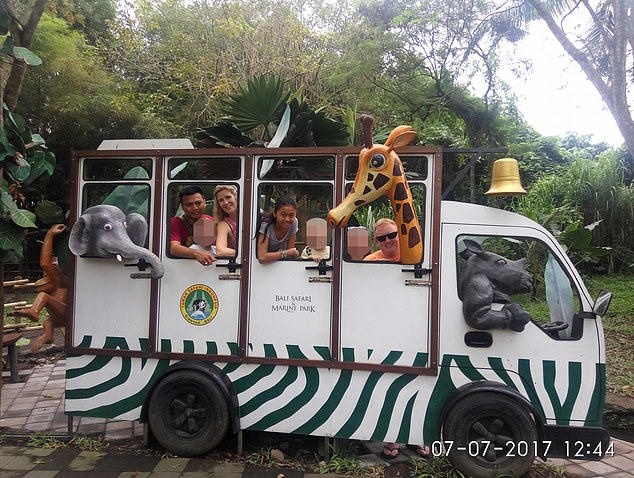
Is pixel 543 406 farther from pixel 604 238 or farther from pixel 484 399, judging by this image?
pixel 604 238

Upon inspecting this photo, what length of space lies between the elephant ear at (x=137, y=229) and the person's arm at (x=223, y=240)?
0.63m

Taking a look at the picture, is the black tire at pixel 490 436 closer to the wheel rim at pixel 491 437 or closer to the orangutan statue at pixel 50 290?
the wheel rim at pixel 491 437

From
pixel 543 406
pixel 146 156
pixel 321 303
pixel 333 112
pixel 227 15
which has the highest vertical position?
pixel 227 15

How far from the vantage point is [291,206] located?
407 cm

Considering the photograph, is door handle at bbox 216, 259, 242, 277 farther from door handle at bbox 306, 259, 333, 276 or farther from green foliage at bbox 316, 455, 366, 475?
green foliage at bbox 316, 455, 366, 475

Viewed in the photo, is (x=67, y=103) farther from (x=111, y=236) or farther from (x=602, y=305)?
(x=602, y=305)

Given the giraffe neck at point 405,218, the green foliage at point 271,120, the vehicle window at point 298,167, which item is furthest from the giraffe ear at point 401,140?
the green foliage at point 271,120

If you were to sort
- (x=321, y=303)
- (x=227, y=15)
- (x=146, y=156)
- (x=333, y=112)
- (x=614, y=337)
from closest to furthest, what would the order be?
(x=321, y=303), (x=146, y=156), (x=614, y=337), (x=333, y=112), (x=227, y=15)

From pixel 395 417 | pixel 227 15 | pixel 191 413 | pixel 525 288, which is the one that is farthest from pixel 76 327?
pixel 227 15

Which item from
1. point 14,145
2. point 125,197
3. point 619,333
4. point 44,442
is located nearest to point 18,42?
point 14,145

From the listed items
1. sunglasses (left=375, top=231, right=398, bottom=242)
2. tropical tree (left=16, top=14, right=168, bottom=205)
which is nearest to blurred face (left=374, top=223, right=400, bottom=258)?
sunglasses (left=375, top=231, right=398, bottom=242)

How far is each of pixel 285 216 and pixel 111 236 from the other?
1.44 metres

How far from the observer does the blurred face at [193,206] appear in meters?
4.29

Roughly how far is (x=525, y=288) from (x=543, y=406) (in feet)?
2.90
